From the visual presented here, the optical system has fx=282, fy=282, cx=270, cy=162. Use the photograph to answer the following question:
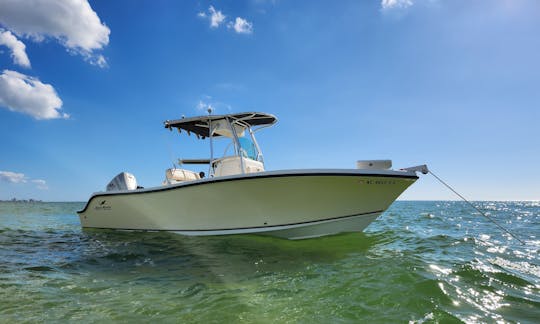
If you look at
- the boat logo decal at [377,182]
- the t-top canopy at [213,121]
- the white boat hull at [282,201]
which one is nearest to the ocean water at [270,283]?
the white boat hull at [282,201]

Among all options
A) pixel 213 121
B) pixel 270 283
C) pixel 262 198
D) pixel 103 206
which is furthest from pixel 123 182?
pixel 270 283

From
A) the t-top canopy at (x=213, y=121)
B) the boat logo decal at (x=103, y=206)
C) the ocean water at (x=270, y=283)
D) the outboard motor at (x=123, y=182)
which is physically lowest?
the ocean water at (x=270, y=283)

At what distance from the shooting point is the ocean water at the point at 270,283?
102 inches

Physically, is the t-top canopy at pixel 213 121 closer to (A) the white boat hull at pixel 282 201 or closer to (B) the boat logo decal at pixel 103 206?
(A) the white boat hull at pixel 282 201

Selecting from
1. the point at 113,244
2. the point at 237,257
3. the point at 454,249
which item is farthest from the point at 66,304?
the point at 454,249

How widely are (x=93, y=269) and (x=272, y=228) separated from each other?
10.9 feet

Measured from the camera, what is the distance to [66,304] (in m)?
2.82

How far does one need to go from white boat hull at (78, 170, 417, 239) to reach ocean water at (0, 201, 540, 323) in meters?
0.45

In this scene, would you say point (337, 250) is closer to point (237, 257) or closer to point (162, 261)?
point (237, 257)

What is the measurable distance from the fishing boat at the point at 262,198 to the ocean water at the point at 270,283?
47 centimetres

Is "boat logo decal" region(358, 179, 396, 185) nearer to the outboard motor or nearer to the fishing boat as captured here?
the fishing boat

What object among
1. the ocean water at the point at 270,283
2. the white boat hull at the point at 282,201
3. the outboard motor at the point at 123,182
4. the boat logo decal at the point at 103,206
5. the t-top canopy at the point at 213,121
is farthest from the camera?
the boat logo decal at the point at 103,206

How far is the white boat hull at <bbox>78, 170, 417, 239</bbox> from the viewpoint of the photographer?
5.57m

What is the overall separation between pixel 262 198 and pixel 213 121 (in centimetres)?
333
